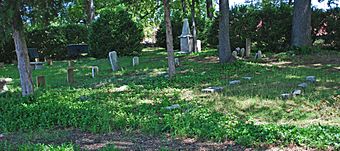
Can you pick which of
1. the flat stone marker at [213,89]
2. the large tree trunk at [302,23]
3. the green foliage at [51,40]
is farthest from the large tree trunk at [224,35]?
the green foliage at [51,40]

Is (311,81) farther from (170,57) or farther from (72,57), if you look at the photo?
(72,57)

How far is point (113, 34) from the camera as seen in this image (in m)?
19.0

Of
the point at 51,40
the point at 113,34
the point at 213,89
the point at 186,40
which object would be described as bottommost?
the point at 213,89

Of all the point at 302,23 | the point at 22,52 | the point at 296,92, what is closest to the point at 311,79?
the point at 296,92

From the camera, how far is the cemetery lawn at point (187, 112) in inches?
170

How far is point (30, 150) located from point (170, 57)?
6374 mm

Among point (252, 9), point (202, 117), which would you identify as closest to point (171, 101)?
point (202, 117)

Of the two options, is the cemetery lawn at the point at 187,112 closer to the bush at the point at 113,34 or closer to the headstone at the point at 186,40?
the headstone at the point at 186,40

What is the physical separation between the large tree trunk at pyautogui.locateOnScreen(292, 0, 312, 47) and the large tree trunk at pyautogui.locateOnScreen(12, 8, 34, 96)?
37.2 ft

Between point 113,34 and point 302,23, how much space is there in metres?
9.87

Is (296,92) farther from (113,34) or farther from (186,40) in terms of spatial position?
(113,34)

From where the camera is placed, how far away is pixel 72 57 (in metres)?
20.5

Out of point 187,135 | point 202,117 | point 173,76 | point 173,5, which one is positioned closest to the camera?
point 187,135

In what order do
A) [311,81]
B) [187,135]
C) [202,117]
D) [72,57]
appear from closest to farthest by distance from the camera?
1. [187,135]
2. [202,117]
3. [311,81]
4. [72,57]
